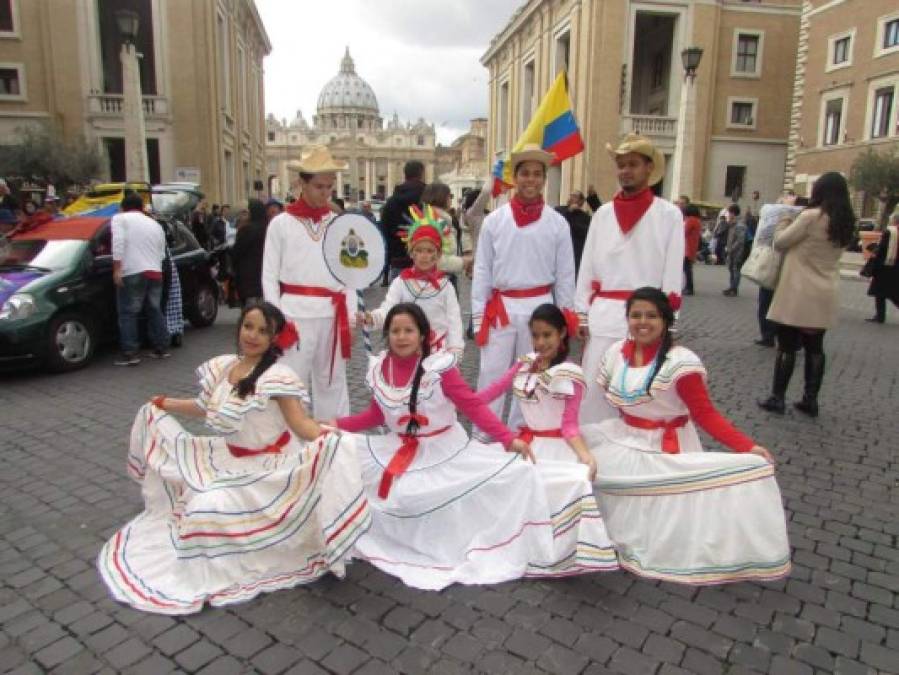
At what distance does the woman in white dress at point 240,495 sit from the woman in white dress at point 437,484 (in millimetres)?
394

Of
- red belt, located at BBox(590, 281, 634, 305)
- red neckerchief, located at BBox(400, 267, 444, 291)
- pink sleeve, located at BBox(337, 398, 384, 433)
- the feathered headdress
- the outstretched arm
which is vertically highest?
the feathered headdress

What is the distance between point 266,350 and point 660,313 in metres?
2.10

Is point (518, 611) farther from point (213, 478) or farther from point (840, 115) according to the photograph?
point (840, 115)

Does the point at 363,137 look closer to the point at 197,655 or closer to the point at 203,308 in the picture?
the point at 203,308

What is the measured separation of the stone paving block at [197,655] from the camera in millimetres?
2658

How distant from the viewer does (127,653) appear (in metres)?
2.73

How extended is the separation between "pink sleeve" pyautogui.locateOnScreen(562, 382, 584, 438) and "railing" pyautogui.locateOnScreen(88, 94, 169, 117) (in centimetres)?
2978

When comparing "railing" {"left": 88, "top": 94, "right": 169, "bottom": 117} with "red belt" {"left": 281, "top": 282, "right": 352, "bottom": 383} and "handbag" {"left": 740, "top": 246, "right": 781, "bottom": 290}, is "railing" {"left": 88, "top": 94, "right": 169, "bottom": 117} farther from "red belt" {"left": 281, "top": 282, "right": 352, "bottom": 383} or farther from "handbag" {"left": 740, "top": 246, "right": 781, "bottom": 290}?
"red belt" {"left": 281, "top": 282, "right": 352, "bottom": 383}

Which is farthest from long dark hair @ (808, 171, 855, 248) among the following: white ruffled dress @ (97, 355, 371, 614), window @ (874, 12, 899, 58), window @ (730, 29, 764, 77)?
window @ (730, 29, 764, 77)

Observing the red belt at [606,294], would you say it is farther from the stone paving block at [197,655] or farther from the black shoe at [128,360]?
the black shoe at [128,360]

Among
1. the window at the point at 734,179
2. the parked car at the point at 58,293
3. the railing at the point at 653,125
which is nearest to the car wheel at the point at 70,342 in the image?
the parked car at the point at 58,293

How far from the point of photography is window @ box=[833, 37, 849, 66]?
3209 centimetres

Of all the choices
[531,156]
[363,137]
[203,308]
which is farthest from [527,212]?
[363,137]

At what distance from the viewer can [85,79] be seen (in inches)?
1121
